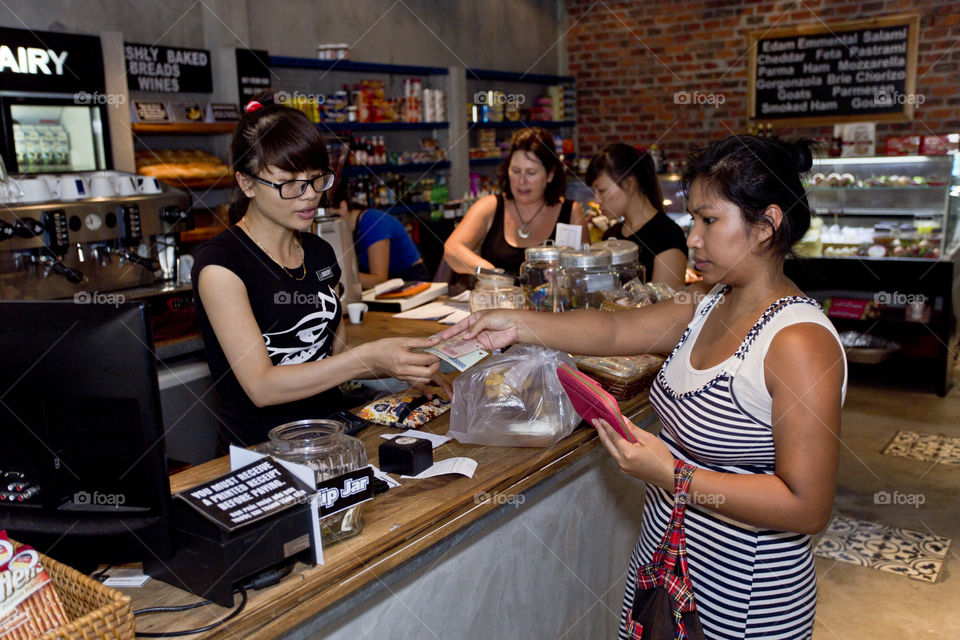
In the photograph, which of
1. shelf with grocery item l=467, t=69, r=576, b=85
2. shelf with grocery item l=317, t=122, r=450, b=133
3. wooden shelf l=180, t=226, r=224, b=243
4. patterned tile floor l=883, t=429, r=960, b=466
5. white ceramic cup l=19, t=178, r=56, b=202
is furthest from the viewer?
shelf with grocery item l=467, t=69, r=576, b=85

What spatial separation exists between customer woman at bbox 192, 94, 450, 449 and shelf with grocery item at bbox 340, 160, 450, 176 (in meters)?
3.94

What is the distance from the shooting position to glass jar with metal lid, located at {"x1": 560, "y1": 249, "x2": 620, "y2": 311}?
2.68 m

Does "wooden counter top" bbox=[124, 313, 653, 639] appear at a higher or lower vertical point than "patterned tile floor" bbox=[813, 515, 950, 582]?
higher

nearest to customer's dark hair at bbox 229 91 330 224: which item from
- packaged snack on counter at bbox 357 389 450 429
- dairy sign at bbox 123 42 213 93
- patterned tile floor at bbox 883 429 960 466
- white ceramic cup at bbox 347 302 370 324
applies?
packaged snack on counter at bbox 357 389 450 429

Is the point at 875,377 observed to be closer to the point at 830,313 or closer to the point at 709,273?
the point at 830,313

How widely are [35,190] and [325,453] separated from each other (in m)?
2.80

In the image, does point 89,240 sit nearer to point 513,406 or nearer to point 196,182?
point 196,182

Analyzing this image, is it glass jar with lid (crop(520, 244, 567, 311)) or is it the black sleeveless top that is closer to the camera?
glass jar with lid (crop(520, 244, 567, 311))

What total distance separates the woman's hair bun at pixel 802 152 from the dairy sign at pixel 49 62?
4132 mm

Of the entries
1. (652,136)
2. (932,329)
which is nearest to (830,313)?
(932,329)

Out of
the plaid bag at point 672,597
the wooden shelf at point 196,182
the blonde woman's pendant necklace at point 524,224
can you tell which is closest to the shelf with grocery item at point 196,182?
the wooden shelf at point 196,182

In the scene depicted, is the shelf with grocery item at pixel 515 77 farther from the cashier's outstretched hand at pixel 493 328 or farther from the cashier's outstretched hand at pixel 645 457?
the cashier's outstretched hand at pixel 645 457

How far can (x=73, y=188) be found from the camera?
373 centimetres

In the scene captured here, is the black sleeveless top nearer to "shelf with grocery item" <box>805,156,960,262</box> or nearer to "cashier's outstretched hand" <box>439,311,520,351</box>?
"cashier's outstretched hand" <box>439,311,520,351</box>
